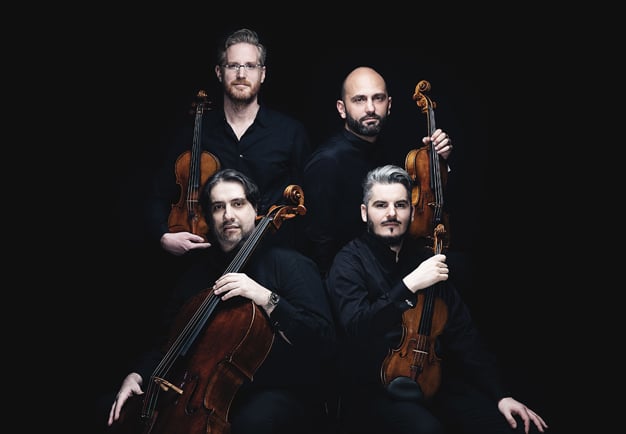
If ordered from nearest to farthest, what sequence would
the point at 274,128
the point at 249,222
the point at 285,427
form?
Result: the point at 285,427, the point at 249,222, the point at 274,128

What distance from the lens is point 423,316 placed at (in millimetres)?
4012

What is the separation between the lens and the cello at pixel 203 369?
11.9 feet

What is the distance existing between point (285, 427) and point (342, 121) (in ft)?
5.45

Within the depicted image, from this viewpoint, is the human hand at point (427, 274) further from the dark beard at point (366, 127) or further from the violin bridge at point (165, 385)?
the violin bridge at point (165, 385)

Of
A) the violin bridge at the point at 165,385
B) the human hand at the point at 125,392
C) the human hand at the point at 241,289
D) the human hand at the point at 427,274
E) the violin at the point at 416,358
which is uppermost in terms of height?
the human hand at the point at 427,274

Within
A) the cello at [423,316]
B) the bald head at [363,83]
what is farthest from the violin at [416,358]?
the bald head at [363,83]

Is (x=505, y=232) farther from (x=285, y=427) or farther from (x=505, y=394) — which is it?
(x=285, y=427)

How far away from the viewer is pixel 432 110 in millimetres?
4402

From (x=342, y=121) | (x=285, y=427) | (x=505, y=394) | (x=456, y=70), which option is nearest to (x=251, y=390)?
(x=285, y=427)

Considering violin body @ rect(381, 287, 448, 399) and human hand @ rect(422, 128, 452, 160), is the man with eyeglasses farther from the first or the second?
violin body @ rect(381, 287, 448, 399)

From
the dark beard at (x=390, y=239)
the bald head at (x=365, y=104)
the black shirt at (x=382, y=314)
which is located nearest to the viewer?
the black shirt at (x=382, y=314)

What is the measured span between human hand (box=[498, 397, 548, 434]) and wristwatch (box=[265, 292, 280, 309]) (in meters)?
1.14

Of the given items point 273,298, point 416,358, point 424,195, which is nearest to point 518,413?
point 416,358

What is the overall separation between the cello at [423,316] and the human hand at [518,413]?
32 cm
